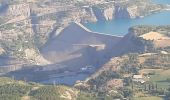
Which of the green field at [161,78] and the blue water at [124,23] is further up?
the blue water at [124,23]

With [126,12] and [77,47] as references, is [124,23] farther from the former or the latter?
[77,47]

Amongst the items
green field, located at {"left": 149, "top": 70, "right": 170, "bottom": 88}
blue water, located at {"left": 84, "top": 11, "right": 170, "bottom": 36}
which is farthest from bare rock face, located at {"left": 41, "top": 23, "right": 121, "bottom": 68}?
green field, located at {"left": 149, "top": 70, "right": 170, "bottom": 88}

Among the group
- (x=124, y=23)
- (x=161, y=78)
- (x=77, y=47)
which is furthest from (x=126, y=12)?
(x=161, y=78)

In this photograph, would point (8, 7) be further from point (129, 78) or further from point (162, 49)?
point (129, 78)

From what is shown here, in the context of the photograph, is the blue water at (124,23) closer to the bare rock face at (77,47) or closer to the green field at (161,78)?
the bare rock face at (77,47)

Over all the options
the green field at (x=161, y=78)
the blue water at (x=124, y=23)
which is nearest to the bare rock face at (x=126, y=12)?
the blue water at (x=124, y=23)

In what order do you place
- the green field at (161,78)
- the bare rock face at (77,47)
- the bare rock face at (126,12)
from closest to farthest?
the green field at (161,78) < the bare rock face at (77,47) < the bare rock face at (126,12)

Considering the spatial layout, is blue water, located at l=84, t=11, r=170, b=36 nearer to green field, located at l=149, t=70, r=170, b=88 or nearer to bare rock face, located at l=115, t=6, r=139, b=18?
bare rock face, located at l=115, t=6, r=139, b=18

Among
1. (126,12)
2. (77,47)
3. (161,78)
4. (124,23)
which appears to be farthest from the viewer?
(126,12)
